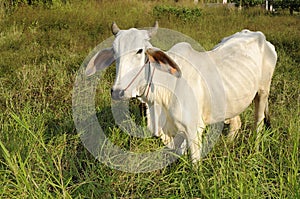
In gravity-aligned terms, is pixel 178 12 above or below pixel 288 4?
above

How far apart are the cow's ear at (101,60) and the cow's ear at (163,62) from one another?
0.23m

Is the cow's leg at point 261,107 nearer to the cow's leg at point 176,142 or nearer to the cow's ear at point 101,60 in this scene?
the cow's leg at point 176,142

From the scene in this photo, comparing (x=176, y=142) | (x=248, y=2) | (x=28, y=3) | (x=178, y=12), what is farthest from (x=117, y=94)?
(x=248, y=2)

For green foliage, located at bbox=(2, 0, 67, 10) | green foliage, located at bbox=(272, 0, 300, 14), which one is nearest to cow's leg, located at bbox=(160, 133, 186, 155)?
green foliage, located at bbox=(2, 0, 67, 10)

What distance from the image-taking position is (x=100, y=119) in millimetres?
3152

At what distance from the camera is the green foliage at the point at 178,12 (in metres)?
9.48

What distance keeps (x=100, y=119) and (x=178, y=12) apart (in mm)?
7294

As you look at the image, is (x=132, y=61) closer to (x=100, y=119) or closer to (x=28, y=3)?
(x=100, y=119)

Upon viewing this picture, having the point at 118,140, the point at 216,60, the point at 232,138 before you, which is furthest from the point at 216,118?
the point at 118,140

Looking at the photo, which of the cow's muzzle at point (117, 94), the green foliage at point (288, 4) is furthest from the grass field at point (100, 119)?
the green foliage at point (288, 4)

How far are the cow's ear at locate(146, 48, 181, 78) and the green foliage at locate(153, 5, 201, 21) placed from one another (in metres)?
7.41

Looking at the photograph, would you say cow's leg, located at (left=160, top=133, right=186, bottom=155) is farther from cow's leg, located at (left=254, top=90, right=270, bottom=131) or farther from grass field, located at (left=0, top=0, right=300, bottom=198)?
cow's leg, located at (left=254, top=90, right=270, bottom=131)

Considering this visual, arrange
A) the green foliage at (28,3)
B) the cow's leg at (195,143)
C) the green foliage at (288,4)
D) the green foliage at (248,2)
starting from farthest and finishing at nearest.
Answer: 1. the green foliage at (248,2)
2. the green foliage at (288,4)
3. the green foliage at (28,3)
4. the cow's leg at (195,143)

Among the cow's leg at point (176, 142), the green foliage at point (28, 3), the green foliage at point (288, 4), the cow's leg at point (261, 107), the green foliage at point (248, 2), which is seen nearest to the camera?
the cow's leg at point (176, 142)
